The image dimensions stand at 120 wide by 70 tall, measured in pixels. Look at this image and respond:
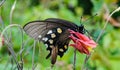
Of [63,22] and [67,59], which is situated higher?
[63,22]

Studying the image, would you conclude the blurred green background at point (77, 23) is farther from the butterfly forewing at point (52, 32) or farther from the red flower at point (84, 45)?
the red flower at point (84, 45)

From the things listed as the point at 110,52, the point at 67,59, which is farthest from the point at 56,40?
the point at 110,52

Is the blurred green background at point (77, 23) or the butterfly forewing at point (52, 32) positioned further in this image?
the blurred green background at point (77, 23)

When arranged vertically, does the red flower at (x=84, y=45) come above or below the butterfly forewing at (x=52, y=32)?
below

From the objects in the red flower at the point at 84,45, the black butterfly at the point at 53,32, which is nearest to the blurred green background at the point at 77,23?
the black butterfly at the point at 53,32

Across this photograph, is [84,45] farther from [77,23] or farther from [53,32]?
[77,23]

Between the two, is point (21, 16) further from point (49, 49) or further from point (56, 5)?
point (49, 49)

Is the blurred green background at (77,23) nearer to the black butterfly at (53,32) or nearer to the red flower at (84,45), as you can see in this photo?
the black butterfly at (53,32)
